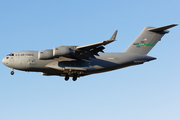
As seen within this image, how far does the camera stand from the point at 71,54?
16797mm

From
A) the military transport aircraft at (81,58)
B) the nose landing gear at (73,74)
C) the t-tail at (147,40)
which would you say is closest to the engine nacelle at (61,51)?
the military transport aircraft at (81,58)

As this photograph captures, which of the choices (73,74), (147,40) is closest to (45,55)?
(73,74)

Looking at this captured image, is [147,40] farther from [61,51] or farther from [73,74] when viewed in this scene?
[61,51]

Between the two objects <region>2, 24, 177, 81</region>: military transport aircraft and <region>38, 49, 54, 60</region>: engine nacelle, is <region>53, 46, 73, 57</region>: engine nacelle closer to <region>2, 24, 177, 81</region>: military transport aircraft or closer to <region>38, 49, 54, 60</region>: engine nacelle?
<region>2, 24, 177, 81</region>: military transport aircraft

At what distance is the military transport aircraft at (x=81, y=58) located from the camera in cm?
1688

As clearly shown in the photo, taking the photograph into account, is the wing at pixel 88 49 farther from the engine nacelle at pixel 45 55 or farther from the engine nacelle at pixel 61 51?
the engine nacelle at pixel 45 55

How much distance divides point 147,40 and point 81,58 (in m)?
5.48

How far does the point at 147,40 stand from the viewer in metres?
20.3

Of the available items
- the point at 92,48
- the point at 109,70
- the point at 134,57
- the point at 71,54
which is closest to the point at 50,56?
the point at 71,54

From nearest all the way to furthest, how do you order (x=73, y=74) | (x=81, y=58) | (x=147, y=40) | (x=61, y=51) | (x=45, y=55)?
(x=61, y=51)
(x=45, y=55)
(x=81, y=58)
(x=73, y=74)
(x=147, y=40)

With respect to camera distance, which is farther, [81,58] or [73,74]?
[73,74]

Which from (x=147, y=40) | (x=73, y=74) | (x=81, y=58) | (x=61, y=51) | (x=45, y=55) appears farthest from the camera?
(x=147, y=40)

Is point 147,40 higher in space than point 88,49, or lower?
higher

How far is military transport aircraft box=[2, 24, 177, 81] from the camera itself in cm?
1688
